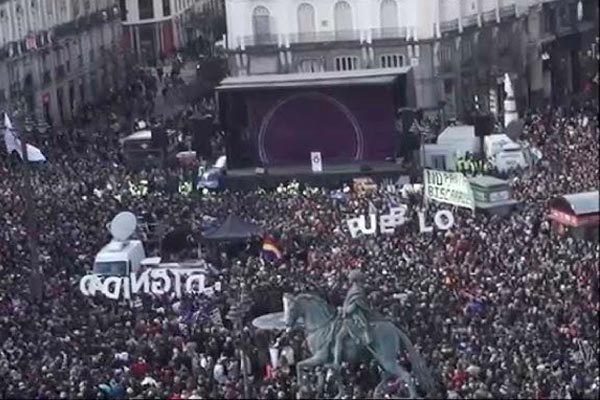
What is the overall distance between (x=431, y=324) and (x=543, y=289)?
231 cm

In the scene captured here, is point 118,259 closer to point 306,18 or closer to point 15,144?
point 15,144

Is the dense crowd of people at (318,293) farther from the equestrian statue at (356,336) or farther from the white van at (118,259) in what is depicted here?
the white van at (118,259)

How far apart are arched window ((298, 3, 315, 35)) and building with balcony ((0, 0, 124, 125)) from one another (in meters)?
10.1

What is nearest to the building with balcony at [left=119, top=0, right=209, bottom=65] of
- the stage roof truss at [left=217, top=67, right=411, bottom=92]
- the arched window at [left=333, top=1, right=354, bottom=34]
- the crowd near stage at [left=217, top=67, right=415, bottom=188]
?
the arched window at [left=333, top=1, right=354, bottom=34]

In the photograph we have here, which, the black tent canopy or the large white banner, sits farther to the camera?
the large white banner

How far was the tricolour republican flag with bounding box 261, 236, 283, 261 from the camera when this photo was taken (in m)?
50.1

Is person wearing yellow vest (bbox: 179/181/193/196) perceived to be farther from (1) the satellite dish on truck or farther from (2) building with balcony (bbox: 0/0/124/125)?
(2) building with balcony (bbox: 0/0/124/125)

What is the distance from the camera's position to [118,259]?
165 ft

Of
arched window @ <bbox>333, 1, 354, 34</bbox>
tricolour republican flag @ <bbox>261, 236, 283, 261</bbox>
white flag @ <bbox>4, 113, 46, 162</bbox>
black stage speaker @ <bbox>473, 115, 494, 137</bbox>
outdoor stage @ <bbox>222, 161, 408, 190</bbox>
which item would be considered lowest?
outdoor stage @ <bbox>222, 161, 408, 190</bbox>

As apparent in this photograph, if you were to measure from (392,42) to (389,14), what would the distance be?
90cm

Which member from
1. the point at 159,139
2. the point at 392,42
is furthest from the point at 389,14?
the point at 159,139

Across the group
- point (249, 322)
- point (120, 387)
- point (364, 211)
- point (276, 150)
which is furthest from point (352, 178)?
point (120, 387)

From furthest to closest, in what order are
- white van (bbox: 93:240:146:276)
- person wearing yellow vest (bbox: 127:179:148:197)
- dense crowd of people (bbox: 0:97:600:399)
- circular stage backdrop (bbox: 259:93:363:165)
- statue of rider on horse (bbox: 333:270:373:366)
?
circular stage backdrop (bbox: 259:93:363:165) < person wearing yellow vest (bbox: 127:179:148:197) < white van (bbox: 93:240:146:276) < dense crowd of people (bbox: 0:97:600:399) < statue of rider on horse (bbox: 333:270:373:366)

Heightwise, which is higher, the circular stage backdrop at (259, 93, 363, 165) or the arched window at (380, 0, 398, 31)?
the arched window at (380, 0, 398, 31)
